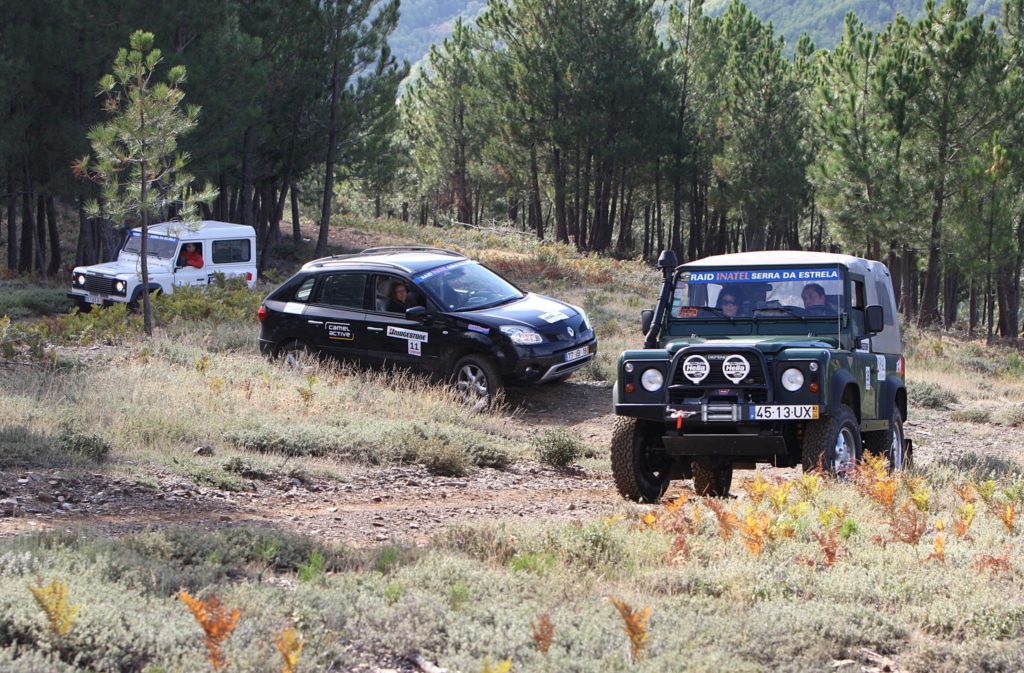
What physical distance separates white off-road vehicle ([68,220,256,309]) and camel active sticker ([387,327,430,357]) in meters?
9.37

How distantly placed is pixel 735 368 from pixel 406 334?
599cm

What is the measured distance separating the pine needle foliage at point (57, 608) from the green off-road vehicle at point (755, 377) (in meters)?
4.85

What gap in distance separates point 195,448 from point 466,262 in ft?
19.3

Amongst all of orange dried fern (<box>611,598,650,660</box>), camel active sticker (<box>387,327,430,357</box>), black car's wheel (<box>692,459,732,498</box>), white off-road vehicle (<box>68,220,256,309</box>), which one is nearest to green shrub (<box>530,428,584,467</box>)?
black car's wheel (<box>692,459,732,498</box>)

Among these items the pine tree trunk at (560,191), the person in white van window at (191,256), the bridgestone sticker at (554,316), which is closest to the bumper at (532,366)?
the bridgestone sticker at (554,316)

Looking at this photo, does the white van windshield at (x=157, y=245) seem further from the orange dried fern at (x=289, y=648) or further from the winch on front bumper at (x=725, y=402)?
the orange dried fern at (x=289, y=648)

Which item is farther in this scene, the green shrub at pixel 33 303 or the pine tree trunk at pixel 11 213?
the pine tree trunk at pixel 11 213

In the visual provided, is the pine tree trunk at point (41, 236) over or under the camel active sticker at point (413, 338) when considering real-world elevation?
over

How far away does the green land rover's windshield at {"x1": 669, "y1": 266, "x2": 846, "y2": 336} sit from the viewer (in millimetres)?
9273

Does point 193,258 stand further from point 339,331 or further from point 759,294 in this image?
point 759,294

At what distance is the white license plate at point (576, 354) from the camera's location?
13180 mm

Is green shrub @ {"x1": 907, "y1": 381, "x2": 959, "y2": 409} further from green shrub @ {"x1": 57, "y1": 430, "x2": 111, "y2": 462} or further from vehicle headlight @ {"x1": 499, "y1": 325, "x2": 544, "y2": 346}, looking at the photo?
green shrub @ {"x1": 57, "y1": 430, "x2": 111, "y2": 462}

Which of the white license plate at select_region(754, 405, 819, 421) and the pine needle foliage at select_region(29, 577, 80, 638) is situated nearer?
the pine needle foliage at select_region(29, 577, 80, 638)

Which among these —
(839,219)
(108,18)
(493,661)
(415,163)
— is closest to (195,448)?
(493,661)
